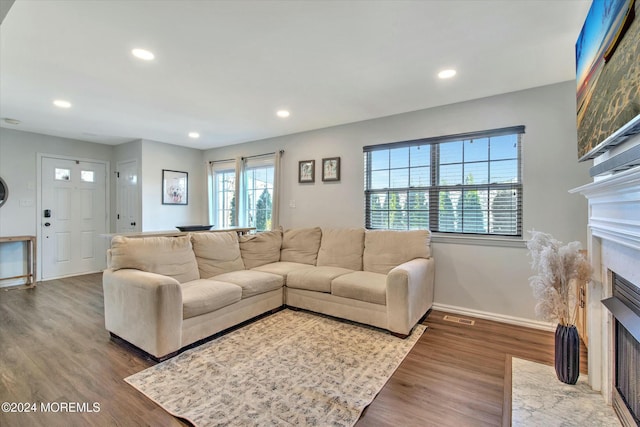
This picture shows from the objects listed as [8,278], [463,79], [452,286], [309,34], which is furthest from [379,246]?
[8,278]

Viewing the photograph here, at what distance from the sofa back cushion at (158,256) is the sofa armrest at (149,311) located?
184 mm

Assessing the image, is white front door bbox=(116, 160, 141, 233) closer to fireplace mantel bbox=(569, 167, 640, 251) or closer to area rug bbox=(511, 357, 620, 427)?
area rug bbox=(511, 357, 620, 427)

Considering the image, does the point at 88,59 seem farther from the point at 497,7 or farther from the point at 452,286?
the point at 452,286

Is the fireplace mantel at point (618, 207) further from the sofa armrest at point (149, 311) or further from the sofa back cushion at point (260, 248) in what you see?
the sofa back cushion at point (260, 248)

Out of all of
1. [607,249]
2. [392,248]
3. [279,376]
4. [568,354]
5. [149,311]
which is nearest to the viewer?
[607,249]

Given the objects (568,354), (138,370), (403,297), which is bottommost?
(138,370)

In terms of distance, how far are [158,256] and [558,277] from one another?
330 cm

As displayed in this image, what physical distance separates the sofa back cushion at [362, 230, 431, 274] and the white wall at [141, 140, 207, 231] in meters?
3.72

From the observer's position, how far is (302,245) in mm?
4094

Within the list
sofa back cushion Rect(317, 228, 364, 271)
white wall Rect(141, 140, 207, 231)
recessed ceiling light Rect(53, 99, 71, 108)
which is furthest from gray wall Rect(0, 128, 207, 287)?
sofa back cushion Rect(317, 228, 364, 271)

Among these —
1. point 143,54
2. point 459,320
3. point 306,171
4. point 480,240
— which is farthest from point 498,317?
point 143,54

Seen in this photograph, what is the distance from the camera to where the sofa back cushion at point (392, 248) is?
3.32m

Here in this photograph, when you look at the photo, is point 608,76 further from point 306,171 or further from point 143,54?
point 306,171

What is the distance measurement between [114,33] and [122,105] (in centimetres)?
171
